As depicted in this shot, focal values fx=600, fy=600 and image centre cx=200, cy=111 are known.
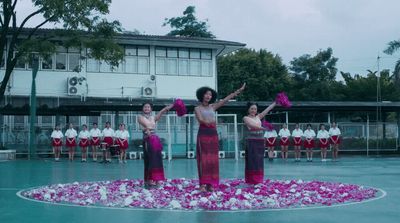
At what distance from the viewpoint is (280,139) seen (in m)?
29.9

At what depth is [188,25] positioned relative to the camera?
61.2 meters

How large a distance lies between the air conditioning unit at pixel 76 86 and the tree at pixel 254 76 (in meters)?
17.6

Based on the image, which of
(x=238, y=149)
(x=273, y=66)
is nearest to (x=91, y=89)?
(x=238, y=149)

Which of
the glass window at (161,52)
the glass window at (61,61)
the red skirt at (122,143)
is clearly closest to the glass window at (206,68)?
the glass window at (161,52)

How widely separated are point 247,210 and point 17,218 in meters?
3.81

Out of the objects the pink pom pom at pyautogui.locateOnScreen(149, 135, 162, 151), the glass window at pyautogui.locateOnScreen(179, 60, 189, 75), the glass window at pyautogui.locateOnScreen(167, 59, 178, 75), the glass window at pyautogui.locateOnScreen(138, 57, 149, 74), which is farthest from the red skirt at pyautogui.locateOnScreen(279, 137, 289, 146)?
the pink pom pom at pyautogui.locateOnScreen(149, 135, 162, 151)

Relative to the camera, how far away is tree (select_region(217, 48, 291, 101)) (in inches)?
2050

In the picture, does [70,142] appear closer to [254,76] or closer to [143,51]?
[143,51]

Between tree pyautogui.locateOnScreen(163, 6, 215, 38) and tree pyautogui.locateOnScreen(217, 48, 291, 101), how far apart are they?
6.74m

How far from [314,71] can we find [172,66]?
813 inches

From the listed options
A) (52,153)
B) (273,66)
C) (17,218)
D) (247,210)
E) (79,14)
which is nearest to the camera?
(17,218)

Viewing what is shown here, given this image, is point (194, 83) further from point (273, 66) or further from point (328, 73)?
point (328, 73)

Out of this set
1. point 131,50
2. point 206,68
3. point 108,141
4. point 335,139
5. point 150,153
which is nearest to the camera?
point 150,153

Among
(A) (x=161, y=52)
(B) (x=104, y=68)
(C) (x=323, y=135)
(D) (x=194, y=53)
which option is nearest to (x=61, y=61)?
(B) (x=104, y=68)
